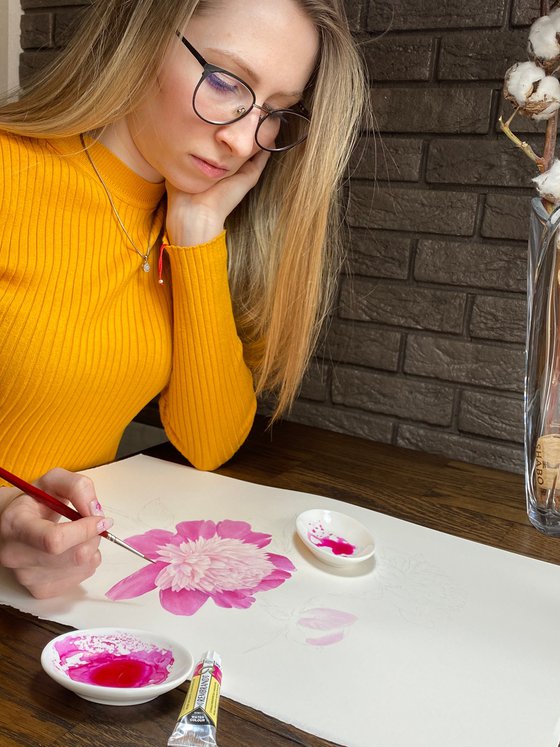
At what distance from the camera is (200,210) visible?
1.28m

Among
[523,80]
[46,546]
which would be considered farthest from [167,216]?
[46,546]

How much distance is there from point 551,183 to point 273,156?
1.96 ft

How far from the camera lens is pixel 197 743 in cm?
54

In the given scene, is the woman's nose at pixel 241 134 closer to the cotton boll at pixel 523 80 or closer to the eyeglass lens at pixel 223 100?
the eyeglass lens at pixel 223 100

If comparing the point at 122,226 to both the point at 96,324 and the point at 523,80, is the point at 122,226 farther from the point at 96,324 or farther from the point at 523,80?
the point at 523,80

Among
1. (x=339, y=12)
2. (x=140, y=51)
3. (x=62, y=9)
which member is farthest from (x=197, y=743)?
(x=62, y=9)

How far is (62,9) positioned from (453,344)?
1.21m

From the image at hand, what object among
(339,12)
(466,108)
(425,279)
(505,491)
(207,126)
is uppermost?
(339,12)

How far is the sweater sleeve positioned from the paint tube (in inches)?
24.6

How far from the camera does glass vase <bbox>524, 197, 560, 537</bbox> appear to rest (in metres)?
0.96

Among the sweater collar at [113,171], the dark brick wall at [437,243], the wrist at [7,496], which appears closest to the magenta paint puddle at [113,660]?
the wrist at [7,496]

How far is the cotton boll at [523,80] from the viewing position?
3.14 feet

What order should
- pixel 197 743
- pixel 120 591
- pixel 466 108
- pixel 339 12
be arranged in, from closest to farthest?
pixel 197 743
pixel 120 591
pixel 339 12
pixel 466 108

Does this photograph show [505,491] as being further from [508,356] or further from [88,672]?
[88,672]
